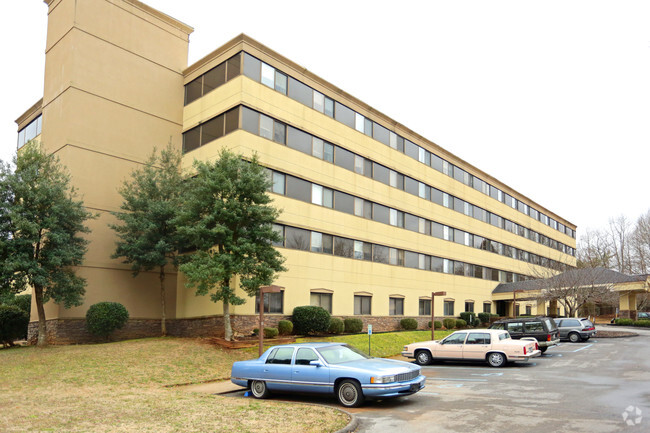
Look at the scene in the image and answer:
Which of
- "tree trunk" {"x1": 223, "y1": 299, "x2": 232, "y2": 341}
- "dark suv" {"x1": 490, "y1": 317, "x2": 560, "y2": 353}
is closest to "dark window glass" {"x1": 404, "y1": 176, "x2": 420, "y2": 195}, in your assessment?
"dark suv" {"x1": 490, "y1": 317, "x2": 560, "y2": 353}

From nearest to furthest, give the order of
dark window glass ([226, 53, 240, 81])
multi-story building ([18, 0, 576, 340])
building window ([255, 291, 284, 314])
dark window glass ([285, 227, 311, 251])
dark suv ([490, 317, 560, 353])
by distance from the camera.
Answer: dark suv ([490, 317, 560, 353])
building window ([255, 291, 284, 314])
multi-story building ([18, 0, 576, 340])
dark window glass ([226, 53, 240, 81])
dark window glass ([285, 227, 311, 251])

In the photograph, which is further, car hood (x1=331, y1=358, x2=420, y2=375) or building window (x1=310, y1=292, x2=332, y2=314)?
building window (x1=310, y1=292, x2=332, y2=314)

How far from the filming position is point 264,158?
2839cm

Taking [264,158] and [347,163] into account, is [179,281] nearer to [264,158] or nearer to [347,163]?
[264,158]

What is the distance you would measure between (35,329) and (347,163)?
65.2ft

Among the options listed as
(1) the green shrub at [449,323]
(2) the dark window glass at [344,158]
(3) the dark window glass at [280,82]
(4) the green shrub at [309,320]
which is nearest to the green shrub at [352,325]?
(4) the green shrub at [309,320]

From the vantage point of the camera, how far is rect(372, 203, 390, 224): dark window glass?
3688cm

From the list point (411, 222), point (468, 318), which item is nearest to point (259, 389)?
point (411, 222)

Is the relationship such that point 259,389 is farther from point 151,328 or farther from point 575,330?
point 575,330

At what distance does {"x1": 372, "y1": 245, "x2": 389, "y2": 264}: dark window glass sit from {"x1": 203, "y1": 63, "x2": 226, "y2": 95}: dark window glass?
14580 mm

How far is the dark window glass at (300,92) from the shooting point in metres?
31.1

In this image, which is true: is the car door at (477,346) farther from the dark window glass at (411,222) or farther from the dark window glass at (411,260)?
the dark window glass at (411,222)

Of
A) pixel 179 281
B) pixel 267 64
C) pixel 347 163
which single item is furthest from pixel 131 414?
pixel 347 163

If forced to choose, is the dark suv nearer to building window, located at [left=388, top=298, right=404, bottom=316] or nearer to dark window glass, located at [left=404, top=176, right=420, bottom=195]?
building window, located at [left=388, top=298, right=404, bottom=316]
